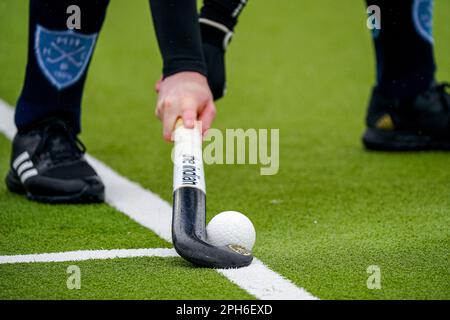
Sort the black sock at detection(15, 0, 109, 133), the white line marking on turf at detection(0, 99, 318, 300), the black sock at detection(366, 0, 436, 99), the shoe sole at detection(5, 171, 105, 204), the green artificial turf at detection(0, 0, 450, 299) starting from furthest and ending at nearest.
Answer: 1. the black sock at detection(366, 0, 436, 99)
2. the black sock at detection(15, 0, 109, 133)
3. the shoe sole at detection(5, 171, 105, 204)
4. the green artificial turf at detection(0, 0, 450, 299)
5. the white line marking on turf at detection(0, 99, 318, 300)

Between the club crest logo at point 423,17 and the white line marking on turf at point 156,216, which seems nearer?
the white line marking on turf at point 156,216

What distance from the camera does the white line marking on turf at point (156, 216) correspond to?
2311mm

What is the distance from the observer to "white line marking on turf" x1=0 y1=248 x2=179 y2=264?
2.62m

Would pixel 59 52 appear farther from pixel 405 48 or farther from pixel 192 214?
pixel 405 48

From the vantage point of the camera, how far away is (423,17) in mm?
4230

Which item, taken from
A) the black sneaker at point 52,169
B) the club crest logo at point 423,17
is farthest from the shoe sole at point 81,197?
the club crest logo at point 423,17

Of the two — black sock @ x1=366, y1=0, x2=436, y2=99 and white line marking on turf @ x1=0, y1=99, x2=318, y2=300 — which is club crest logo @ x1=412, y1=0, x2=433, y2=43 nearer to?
black sock @ x1=366, y1=0, x2=436, y2=99

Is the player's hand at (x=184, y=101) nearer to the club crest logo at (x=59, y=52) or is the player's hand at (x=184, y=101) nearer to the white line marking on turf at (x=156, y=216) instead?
the white line marking on turf at (x=156, y=216)

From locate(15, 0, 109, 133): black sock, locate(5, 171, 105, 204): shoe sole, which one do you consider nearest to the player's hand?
locate(5, 171, 105, 204): shoe sole

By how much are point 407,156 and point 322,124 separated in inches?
27.8

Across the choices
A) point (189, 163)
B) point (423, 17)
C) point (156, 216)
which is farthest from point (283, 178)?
point (189, 163)

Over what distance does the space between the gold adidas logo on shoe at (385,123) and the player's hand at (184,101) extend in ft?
6.05

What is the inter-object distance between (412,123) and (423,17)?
1.50 ft

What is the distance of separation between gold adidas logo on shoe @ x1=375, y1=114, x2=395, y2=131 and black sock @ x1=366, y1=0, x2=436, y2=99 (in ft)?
0.32
